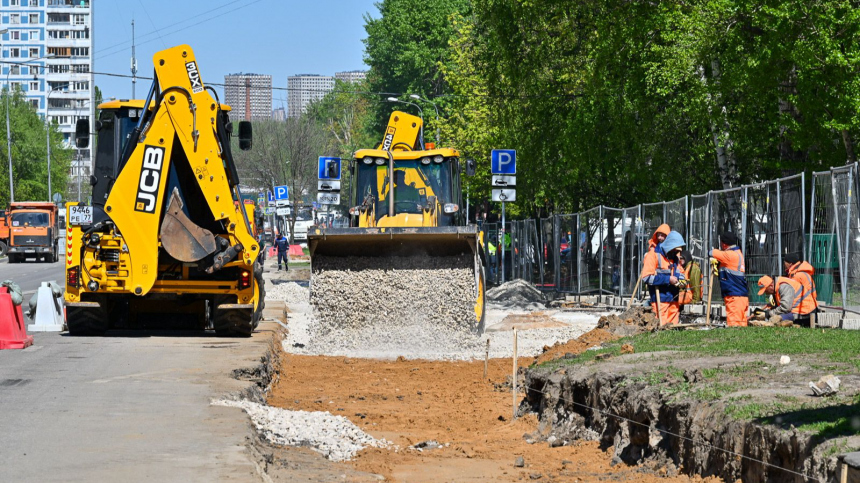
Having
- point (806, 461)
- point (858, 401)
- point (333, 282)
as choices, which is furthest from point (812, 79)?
point (806, 461)

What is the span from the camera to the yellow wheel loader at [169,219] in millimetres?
15578

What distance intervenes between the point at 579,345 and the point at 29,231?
4575cm

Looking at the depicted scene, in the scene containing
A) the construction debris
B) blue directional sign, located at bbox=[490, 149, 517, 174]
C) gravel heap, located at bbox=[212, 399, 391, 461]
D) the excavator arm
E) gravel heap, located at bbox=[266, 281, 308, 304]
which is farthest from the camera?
gravel heap, located at bbox=[266, 281, 308, 304]

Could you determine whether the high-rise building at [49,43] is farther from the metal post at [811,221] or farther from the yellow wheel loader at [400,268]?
the metal post at [811,221]

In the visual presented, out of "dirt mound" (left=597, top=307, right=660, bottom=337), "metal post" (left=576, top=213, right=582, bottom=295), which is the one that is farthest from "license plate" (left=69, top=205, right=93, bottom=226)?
"metal post" (left=576, top=213, right=582, bottom=295)

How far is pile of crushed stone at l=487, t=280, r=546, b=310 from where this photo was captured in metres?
27.3

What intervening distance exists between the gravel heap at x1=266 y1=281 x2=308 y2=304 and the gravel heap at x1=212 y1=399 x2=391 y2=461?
18.7 meters

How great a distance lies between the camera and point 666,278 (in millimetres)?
16188

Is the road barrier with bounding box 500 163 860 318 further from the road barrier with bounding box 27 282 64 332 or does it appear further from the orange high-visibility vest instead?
the road barrier with bounding box 27 282 64 332

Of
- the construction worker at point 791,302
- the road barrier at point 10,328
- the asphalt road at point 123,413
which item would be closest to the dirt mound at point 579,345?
the construction worker at point 791,302

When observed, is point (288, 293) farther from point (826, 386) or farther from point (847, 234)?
point (826, 386)

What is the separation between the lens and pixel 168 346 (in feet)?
50.4

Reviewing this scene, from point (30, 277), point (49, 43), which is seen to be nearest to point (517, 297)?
point (30, 277)

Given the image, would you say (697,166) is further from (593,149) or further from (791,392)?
(791,392)
